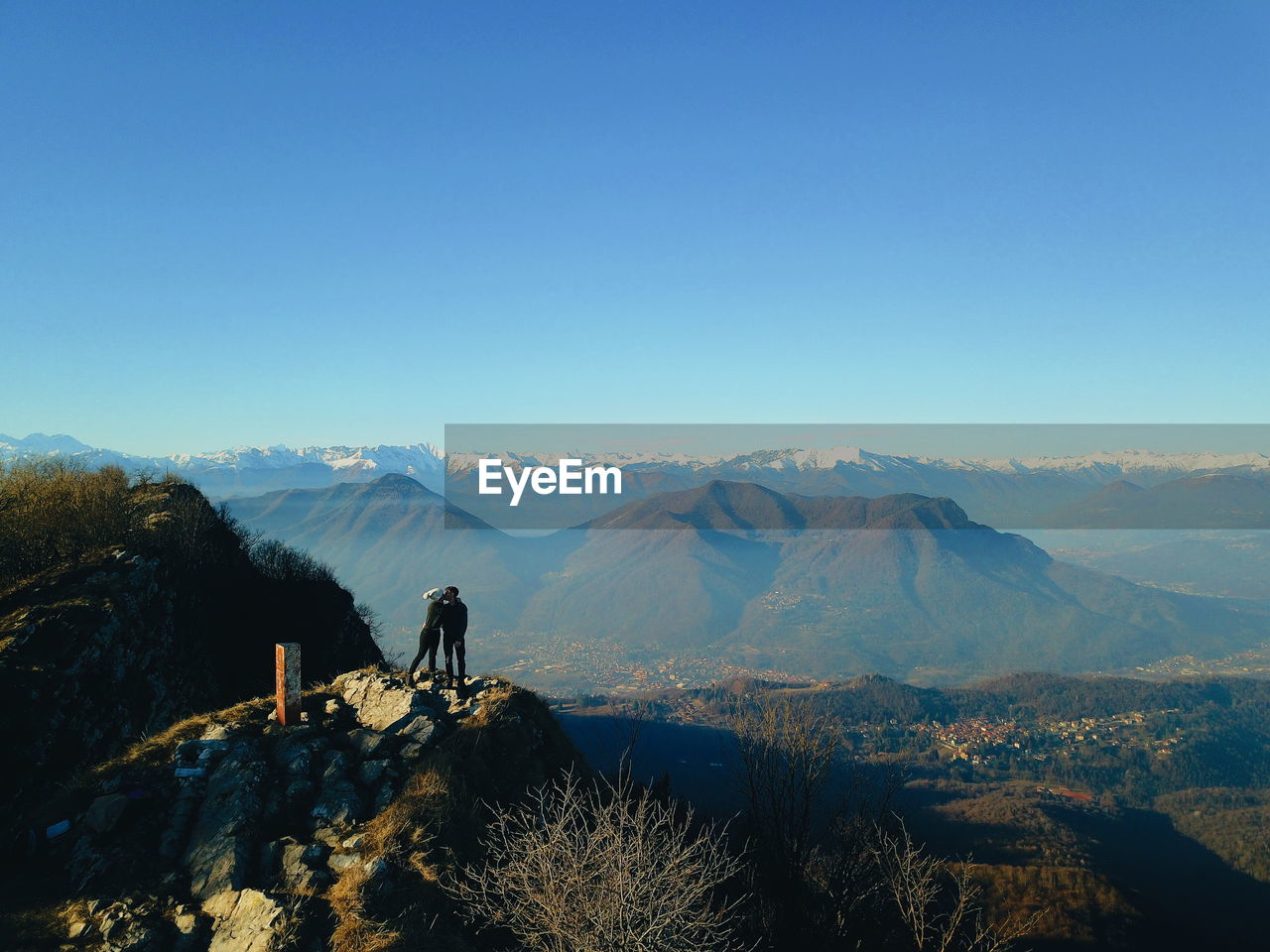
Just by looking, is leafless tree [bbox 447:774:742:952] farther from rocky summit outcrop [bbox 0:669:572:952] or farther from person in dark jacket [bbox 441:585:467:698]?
person in dark jacket [bbox 441:585:467:698]

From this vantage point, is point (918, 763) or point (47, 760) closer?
point (47, 760)

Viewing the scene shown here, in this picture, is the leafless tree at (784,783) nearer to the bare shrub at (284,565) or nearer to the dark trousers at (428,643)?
the dark trousers at (428,643)

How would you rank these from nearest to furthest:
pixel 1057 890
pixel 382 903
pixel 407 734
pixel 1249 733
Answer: pixel 382 903 → pixel 407 734 → pixel 1057 890 → pixel 1249 733

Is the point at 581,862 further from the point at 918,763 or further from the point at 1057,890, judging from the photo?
the point at 918,763

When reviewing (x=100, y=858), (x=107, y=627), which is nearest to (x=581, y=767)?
(x=100, y=858)

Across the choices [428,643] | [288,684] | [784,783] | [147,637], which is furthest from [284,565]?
[784,783]

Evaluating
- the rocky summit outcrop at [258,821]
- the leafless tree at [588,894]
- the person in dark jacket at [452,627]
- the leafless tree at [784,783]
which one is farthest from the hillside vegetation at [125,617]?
the leafless tree at [784,783]

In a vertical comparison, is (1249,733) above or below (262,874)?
below
